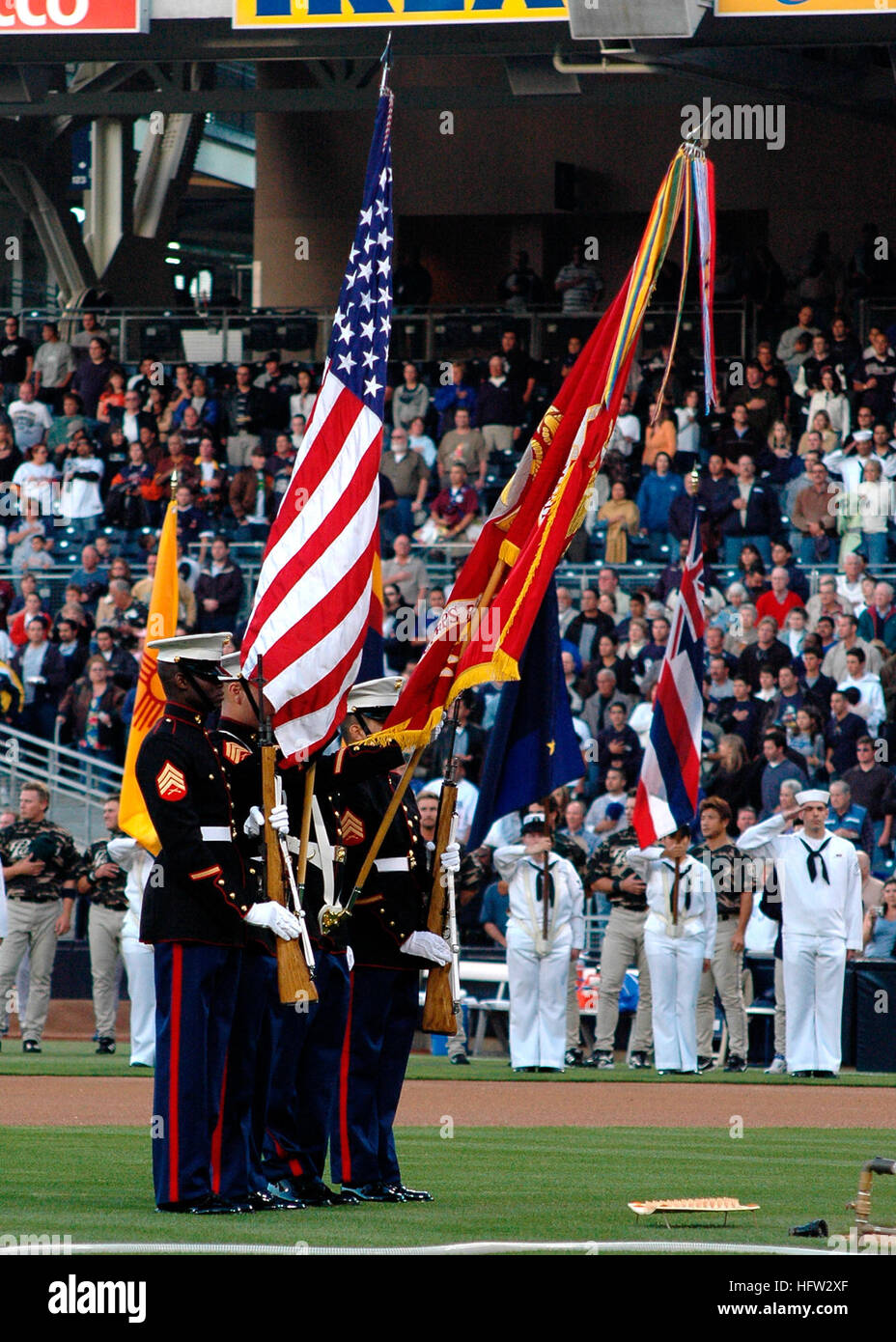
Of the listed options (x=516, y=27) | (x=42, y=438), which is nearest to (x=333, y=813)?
(x=516, y=27)

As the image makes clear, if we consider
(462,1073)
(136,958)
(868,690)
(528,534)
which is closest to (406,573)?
(868,690)

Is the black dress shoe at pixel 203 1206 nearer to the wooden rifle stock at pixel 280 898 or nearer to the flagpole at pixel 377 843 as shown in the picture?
the wooden rifle stock at pixel 280 898

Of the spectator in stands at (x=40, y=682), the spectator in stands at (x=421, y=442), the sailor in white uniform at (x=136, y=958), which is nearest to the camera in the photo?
the sailor in white uniform at (x=136, y=958)

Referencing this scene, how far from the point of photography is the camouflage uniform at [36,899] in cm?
1869

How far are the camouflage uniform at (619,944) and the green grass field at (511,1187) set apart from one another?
5608 mm

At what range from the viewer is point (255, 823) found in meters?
8.51

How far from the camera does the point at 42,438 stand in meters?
27.6

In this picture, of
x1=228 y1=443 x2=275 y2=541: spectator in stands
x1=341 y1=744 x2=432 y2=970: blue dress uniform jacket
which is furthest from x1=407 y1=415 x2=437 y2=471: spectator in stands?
x1=341 y1=744 x2=432 y2=970: blue dress uniform jacket

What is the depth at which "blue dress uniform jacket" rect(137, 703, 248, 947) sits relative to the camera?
8.43 meters

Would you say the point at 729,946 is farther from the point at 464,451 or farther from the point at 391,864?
the point at 391,864

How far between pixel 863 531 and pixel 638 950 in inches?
238

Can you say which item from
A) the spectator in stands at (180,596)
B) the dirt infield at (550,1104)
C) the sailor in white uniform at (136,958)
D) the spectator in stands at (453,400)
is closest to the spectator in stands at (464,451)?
the spectator in stands at (453,400)

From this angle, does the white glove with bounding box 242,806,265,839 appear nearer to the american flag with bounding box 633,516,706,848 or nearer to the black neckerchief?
the american flag with bounding box 633,516,706,848

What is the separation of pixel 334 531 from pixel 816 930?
9.17m
